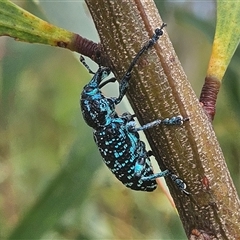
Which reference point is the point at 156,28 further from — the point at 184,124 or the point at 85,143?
the point at 85,143

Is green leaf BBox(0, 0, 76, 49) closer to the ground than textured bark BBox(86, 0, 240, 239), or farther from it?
farther from it

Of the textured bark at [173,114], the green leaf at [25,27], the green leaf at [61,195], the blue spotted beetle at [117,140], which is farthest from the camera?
the green leaf at [61,195]

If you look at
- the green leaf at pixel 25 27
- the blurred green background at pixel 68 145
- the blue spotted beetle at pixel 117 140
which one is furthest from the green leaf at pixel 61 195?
the green leaf at pixel 25 27

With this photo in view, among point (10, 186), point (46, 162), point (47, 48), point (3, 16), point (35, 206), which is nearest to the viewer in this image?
point (3, 16)

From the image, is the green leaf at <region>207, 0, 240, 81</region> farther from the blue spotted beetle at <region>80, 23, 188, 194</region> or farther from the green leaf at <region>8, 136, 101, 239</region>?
the green leaf at <region>8, 136, 101, 239</region>

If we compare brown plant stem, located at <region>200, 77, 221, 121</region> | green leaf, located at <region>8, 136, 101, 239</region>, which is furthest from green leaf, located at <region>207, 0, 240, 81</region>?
green leaf, located at <region>8, 136, 101, 239</region>

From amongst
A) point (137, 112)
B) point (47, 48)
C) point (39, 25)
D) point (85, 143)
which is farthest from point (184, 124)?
point (47, 48)

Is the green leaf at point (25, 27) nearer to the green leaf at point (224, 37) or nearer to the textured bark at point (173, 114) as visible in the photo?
the textured bark at point (173, 114)
